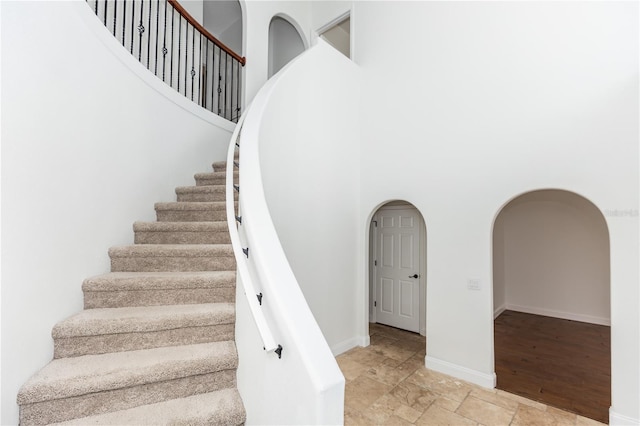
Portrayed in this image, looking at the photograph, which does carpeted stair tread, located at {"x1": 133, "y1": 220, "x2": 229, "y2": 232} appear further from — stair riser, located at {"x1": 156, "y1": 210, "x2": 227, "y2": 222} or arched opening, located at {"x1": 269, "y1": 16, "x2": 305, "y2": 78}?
arched opening, located at {"x1": 269, "y1": 16, "x2": 305, "y2": 78}

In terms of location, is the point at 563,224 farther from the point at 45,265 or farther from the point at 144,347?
the point at 45,265

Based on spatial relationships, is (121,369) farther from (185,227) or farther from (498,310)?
(498,310)

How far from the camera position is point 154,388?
1.59 meters

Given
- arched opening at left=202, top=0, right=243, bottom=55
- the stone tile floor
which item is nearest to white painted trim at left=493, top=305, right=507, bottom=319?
the stone tile floor

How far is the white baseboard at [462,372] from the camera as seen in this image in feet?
9.91

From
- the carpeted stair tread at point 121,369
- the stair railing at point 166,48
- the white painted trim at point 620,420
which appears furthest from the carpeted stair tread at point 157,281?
the white painted trim at point 620,420

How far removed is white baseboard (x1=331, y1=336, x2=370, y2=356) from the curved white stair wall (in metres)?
0.02

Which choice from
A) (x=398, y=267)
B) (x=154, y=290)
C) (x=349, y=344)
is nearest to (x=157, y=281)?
(x=154, y=290)

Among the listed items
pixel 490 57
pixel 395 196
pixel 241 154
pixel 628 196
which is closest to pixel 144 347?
pixel 241 154

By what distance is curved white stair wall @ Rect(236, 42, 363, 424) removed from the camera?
102 centimetres

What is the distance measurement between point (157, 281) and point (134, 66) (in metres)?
2.05

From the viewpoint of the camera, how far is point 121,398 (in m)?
1.54

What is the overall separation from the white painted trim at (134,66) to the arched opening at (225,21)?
3.37 meters

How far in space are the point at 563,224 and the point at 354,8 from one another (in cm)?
529
